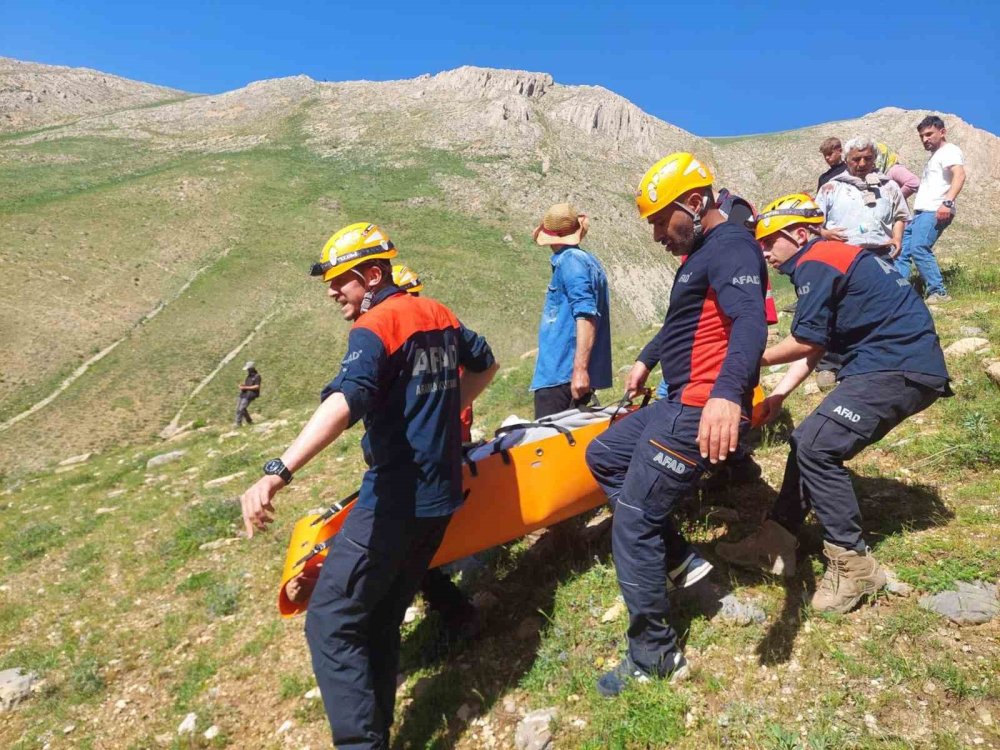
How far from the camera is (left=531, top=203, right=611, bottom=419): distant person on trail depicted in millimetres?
5664

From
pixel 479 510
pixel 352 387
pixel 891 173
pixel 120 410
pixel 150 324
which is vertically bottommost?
pixel 120 410

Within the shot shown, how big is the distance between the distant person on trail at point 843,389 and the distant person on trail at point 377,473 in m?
2.27

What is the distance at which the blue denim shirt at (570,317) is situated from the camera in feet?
18.7

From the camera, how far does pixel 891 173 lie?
1019 centimetres

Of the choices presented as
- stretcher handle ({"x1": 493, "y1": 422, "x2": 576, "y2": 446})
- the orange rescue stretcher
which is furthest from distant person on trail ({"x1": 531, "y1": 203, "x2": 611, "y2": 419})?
the orange rescue stretcher

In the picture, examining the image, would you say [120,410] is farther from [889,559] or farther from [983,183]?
[983,183]

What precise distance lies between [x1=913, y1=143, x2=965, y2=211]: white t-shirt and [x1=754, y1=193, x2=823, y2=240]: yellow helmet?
20.9 feet

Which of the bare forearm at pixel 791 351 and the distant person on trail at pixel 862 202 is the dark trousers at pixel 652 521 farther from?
the distant person on trail at pixel 862 202

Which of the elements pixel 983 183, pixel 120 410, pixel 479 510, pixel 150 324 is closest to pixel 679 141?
pixel 983 183

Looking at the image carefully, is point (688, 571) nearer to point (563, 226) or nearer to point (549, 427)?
point (549, 427)

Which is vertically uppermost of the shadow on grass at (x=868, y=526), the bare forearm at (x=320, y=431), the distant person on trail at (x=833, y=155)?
the distant person on trail at (x=833, y=155)

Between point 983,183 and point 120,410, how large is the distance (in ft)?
458

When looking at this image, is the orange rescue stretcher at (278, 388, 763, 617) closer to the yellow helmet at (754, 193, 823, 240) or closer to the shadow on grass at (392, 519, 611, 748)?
the shadow on grass at (392, 519, 611, 748)

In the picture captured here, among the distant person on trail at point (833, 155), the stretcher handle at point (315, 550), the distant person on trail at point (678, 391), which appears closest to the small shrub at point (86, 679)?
the stretcher handle at point (315, 550)
